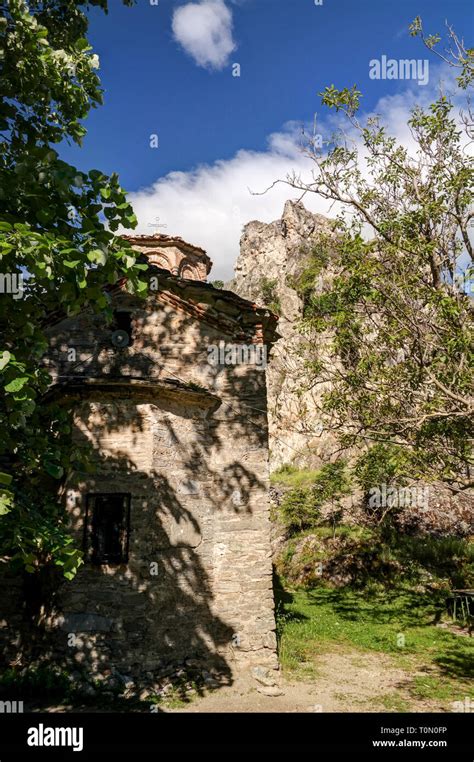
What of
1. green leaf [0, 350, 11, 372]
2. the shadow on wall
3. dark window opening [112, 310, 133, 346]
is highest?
dark window opening [112, 310, 133, 346]

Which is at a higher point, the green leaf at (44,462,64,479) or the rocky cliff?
the rocky cliff

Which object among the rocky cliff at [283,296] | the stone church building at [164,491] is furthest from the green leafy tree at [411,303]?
the rocky cliff at [283,296]

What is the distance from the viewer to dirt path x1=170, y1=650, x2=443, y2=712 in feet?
24.2

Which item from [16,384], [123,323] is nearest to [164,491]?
[123,323]

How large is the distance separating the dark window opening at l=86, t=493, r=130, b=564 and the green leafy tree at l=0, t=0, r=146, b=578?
6.15ft

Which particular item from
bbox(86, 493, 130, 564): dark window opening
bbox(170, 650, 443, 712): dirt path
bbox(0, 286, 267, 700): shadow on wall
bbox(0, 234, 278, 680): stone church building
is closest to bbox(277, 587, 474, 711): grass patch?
bbox(170, 650, 443, 712): dirt path

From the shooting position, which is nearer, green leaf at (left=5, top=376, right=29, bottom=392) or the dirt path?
green leaf at (left=5, top=376, right=29, bottom=392)

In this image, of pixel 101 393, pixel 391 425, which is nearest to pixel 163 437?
pixel 101 393

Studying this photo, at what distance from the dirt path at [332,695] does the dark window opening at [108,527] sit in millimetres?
2444

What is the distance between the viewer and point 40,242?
13.5 ft

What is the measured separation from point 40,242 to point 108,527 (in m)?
5.44

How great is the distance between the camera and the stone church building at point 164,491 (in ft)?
25.5

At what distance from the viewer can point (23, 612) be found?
8.41 m

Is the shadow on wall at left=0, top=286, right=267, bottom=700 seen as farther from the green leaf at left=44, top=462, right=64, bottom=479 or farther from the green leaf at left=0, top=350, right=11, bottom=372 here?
the green leaf at left=0, top=350, right=11, bottom=372
